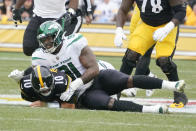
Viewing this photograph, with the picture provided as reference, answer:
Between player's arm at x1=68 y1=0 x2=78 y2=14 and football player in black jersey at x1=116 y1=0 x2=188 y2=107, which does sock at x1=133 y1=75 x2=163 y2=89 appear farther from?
player's arm at x1=68 y1=0 x2=78 y2=14

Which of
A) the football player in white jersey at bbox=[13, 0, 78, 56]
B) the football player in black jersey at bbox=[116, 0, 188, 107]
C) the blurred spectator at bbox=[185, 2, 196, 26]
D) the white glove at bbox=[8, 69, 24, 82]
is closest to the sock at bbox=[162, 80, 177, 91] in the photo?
the football player in black jersey at bbox=[116, 0, 188, 107]

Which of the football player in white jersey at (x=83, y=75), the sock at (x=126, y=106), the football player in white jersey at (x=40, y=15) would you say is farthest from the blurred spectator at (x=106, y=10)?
the sock at (x=126, y=106)

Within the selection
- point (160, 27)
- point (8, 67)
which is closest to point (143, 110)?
point (160, 27)

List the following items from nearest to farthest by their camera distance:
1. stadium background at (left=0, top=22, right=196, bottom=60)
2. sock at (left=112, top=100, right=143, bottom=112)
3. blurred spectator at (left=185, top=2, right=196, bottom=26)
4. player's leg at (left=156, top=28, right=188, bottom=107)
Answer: sock at (left=112, top=100, right=143, bottom=112)
player's leg at (left=156, top=28, right=188, bottom=107)
stadium background at (left=0, top=22, right=196, bottom=60)
blurred spectator at (left=185, top=2, right=196, bottom=26)

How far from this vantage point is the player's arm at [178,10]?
6695 mm

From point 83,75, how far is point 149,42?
112cm

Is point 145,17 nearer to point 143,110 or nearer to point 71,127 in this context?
point 143,110

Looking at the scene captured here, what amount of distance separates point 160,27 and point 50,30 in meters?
1.47

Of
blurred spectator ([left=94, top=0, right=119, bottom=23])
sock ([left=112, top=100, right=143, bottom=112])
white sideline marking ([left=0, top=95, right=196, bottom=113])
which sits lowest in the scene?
blurred spectator ([left=94, top=0, right=119, bottom=23])

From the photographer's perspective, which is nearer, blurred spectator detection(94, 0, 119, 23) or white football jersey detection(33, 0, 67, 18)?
white football jersey detection(33, 0, 67, 18)

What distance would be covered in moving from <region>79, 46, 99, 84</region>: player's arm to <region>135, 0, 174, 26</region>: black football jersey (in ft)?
3.42

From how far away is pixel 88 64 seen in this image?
627 centimetres

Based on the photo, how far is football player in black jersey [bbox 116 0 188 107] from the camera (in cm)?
679

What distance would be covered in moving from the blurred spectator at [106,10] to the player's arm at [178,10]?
827 centimetres
